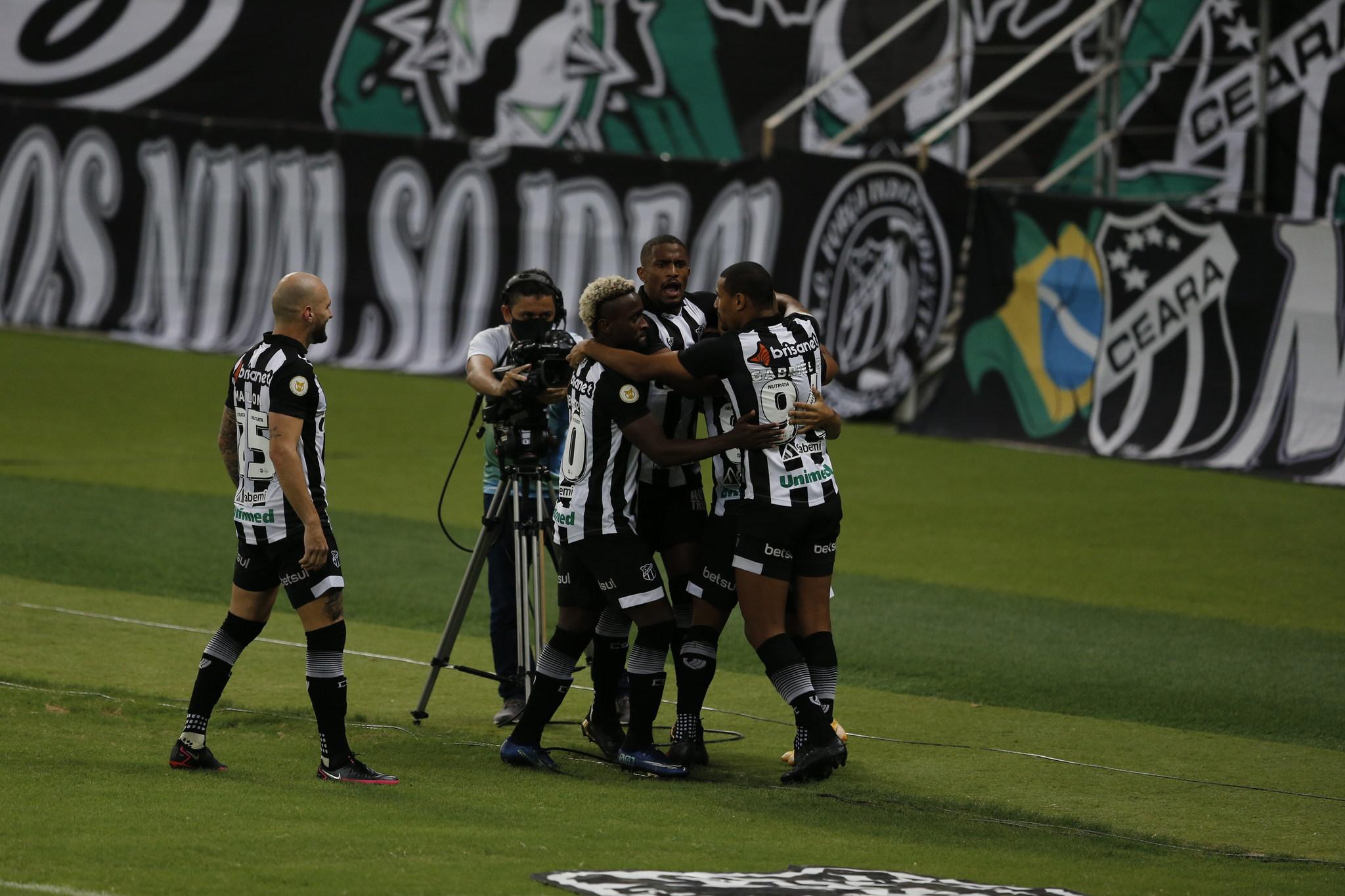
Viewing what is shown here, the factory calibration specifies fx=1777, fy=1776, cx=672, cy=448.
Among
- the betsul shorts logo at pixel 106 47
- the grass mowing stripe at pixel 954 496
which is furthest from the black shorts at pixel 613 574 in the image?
the betsul shorts logo at pixel 106 47

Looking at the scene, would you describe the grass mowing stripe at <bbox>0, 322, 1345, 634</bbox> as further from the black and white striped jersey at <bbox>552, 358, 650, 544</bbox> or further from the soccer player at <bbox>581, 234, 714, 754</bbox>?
the black and white striped jersey at <bbox>552, 358, 650, 544</bbox>

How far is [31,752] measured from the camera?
7.23 m

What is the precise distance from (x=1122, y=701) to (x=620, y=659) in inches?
126

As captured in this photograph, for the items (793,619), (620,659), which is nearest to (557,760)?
(620,659)

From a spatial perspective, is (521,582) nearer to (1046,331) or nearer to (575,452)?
(575,452)

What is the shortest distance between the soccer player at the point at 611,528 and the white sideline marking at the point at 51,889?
247 cm

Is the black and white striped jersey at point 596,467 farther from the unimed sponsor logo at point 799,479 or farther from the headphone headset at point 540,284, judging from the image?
the headphone headset at point 540,284

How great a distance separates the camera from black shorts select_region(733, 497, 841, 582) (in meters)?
7.50

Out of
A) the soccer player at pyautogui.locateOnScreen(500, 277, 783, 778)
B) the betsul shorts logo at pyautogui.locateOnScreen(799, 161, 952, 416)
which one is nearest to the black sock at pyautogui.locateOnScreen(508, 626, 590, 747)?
the soccer player at pyautogui.locateOnScreen(500, 277, 783, 778)

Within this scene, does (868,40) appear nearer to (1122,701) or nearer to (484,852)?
(1122,701)

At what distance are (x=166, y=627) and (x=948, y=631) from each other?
4.76 metres

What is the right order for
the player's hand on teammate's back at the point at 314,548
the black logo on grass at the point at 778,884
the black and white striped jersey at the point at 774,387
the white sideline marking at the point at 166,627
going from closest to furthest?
the black logo on grass at the point at 778,884
the player's hand on teammate's back at the point at 314,548
the black and white striped jersey at the point at 774,387
the white sideline marking at the point at 166,627

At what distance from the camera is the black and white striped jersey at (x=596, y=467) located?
24.4 feet

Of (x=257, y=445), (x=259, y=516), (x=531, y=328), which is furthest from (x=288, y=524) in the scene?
(x=531, y=328)
